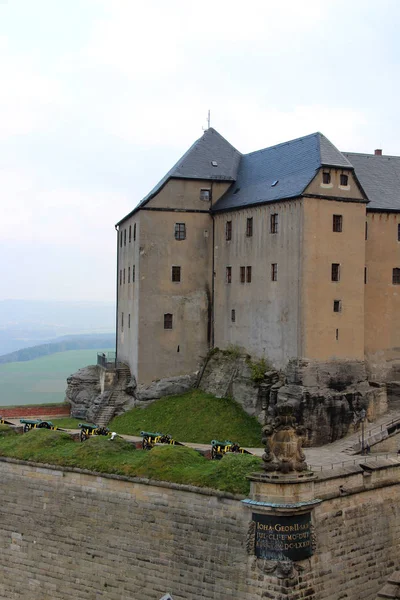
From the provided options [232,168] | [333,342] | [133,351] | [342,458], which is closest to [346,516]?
[342,458]

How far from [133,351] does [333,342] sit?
49.4 ft

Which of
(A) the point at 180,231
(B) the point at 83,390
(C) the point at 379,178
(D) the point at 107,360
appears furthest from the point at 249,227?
(B) the point at 83,390

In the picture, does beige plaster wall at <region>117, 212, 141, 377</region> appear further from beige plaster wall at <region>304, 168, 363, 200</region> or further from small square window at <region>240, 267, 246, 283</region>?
beige plaster wall at <region>304, 168, 363, 200</region>

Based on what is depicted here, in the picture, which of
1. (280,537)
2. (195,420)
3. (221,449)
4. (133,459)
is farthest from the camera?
(195,420)

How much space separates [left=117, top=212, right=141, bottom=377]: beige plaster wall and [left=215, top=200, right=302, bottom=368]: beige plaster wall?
5198 millimetres

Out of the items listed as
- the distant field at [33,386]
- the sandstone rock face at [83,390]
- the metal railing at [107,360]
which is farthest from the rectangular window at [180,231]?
the distant field at [33,386]

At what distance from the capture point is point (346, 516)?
1431 inches

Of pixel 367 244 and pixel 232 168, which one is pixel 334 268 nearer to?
pixel 367 244

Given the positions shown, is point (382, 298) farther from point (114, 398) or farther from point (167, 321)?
point (114, 398)

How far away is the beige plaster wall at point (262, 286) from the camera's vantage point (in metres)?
50.2

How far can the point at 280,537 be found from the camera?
33.0 metres

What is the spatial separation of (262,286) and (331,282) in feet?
15.6

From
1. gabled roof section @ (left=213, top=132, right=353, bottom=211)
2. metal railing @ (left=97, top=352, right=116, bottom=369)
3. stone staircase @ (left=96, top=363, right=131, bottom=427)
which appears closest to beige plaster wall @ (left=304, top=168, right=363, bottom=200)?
gabled roof section @ (left=213, top=132, right=353, bottom=211)

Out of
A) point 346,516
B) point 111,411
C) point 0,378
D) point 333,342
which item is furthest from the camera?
point 0,378
